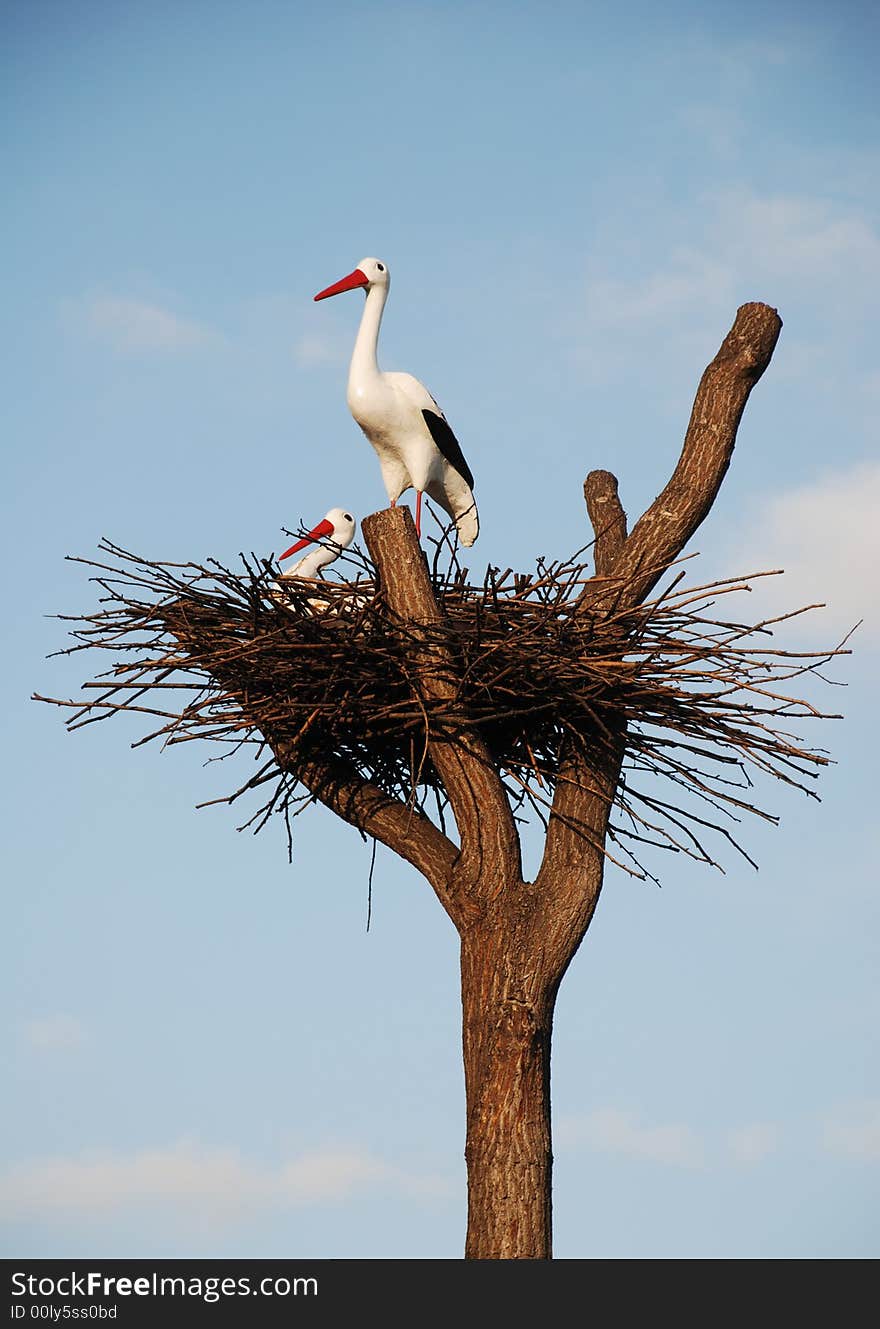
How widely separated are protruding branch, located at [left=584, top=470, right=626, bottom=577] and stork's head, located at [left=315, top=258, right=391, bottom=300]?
1.40 meters

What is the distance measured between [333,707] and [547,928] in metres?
1.16

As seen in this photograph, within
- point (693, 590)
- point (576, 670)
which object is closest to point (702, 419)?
point (693, 590)

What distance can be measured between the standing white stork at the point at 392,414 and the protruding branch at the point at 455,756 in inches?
52.1

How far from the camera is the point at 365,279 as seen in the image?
7.68 m

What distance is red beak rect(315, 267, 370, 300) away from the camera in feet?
25.2

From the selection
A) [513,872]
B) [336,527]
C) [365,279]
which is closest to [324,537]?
[336,527]

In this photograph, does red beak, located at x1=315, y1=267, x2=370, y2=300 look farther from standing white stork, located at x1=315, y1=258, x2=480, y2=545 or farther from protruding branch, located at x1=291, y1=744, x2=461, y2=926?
protruding branch, located at x1=291, y1=744, x2=461, y2=926

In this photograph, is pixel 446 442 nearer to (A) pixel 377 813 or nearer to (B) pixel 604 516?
(B) pixel 604 516

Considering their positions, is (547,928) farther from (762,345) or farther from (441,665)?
(762,345)

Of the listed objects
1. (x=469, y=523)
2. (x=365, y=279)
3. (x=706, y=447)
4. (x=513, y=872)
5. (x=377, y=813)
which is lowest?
(x=513, y=872)

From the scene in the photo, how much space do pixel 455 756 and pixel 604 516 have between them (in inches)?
70.5

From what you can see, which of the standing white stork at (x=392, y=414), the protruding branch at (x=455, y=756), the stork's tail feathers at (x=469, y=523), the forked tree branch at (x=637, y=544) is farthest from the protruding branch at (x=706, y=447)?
the stork's tail feathers at (x=469, y=523)

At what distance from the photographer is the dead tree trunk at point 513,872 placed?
555 cm

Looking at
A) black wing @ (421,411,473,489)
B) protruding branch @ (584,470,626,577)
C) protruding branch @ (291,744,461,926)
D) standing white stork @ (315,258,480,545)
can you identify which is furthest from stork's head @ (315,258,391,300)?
protruding branch @ (291,744,461,926)
